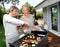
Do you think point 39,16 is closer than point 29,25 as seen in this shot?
No

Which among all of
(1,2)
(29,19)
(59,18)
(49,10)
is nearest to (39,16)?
(1,2)

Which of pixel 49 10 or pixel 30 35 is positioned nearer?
pixel 30 35

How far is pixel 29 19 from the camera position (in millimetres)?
4629

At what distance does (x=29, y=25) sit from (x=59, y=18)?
9.32 m

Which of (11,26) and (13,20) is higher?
(13,20)

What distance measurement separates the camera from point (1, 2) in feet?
118

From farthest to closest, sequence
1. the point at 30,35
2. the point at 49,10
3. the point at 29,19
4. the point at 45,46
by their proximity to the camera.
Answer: the point at 49,10
the point at 29,19
the point at 30,35
the point at 45,46

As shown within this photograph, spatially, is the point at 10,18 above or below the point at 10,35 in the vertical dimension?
above

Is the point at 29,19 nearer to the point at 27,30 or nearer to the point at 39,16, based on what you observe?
the point at 27,30

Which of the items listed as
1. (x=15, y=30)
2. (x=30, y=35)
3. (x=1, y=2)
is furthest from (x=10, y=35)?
(x=1, y=2)

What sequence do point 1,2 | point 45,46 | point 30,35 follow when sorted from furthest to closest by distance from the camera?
point 1,2 < point 30,35 < point 45,46

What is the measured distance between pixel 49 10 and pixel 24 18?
13204 millimetres

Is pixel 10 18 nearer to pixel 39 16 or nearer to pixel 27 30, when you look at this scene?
pixel 27 30

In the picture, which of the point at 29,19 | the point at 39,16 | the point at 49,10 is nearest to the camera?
the point at 29,19
